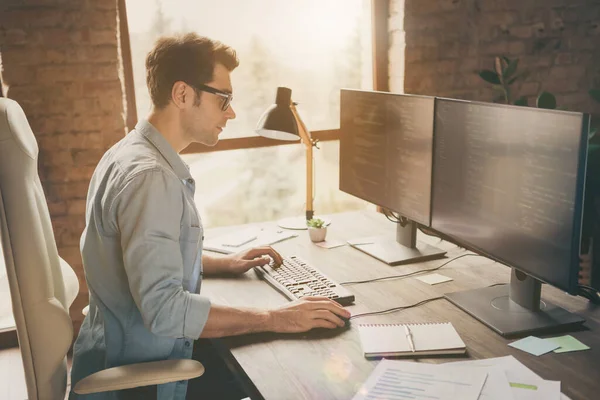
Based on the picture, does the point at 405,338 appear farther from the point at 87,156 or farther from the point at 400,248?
the point at 87,156

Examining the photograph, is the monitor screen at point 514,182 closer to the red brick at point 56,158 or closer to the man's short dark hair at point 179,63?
the man's short dark hair at point 179,63

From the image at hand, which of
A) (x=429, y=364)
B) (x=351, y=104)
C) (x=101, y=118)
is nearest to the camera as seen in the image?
(x=429, y=364)

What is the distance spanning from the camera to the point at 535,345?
4.43 ft

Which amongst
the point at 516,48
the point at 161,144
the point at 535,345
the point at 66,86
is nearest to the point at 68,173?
the point at 66,86

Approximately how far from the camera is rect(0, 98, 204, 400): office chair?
4.23ft

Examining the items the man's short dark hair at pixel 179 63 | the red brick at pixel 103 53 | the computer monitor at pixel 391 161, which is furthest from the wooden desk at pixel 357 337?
the red brick at pixel 103 53

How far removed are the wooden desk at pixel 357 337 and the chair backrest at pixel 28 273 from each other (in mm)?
396

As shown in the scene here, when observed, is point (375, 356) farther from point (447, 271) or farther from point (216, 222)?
point (216, 222)

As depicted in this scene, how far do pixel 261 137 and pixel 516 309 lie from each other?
6.01 ft

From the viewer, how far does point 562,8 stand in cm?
340

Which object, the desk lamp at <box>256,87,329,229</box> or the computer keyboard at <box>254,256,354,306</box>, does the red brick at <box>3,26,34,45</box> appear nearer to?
the desk lamp at <box>256,87,329,229</box>

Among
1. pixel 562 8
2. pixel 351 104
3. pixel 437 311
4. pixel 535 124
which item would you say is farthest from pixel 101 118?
pixel 562 8

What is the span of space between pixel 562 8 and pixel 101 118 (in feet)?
8.46

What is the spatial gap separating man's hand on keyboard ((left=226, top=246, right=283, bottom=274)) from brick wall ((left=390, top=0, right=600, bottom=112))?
1.59m
